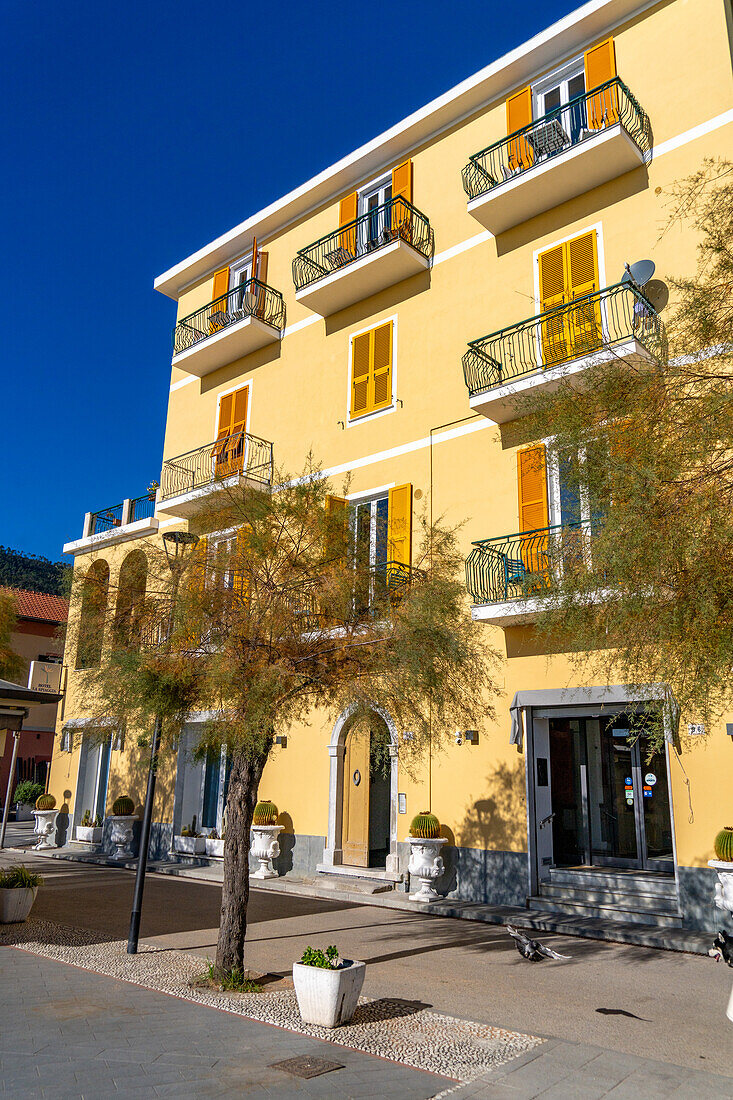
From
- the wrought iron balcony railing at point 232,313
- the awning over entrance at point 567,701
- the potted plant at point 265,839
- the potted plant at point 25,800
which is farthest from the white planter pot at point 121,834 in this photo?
the potted plant at point 25,800

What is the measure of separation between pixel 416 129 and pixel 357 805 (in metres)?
12.9

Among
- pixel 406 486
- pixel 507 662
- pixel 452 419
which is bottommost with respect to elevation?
pixel 507 662

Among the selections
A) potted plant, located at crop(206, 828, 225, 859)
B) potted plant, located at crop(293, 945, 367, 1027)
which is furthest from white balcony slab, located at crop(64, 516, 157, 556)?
potted plant, located at crop(293, 945, 367, 1027)

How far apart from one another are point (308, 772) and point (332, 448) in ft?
20.5

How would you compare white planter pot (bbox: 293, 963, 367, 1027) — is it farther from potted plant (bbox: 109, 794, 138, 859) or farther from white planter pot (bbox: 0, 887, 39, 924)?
potted plant (bbox: 109, 794, 138, 859)

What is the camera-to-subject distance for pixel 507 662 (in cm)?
1228

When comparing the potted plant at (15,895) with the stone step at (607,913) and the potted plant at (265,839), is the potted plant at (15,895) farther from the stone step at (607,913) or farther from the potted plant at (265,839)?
the stone step at (607,913)

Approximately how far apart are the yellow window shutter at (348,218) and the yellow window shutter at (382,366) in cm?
184

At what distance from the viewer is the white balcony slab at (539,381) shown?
10422mm

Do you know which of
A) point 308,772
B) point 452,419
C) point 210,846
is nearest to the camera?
point 452,419

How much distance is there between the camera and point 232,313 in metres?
18.5

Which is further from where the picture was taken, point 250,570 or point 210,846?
point 210,846

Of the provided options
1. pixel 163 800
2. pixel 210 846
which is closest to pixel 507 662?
pixel 210 846

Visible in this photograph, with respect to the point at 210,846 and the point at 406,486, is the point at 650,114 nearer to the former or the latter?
the point at 406,486
